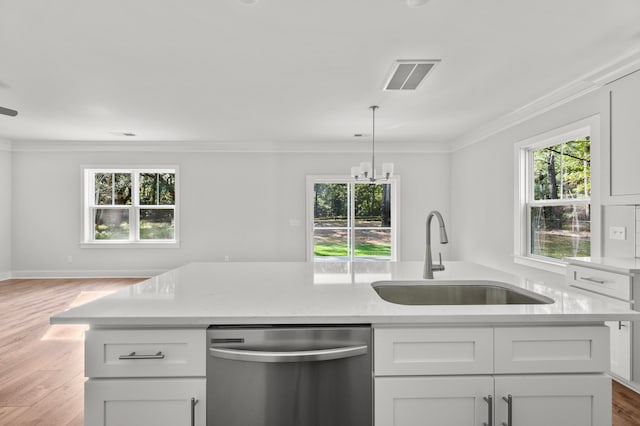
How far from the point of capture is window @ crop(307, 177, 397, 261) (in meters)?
6.65

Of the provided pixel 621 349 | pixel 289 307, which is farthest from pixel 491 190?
pixel 289 307

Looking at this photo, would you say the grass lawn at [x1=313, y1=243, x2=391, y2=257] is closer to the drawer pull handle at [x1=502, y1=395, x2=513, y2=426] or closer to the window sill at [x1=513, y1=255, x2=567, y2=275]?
the window sill at [x1=513, y1=255, x2=567, y2=275]

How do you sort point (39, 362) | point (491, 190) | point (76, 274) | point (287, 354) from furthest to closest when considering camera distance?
point (76, 274) → point (491, 190) → point (39, 362) → point (287, 354)

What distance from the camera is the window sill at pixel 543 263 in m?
3.77

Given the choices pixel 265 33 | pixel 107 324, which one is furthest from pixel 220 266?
pixel 265 33

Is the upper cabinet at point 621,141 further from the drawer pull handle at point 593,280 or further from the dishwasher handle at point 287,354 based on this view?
the dishwasher handle at point 287,354

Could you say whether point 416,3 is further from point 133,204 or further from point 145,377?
point 133,204

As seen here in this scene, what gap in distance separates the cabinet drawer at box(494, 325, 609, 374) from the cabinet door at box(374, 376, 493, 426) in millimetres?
108

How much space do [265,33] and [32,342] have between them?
344 centimetres

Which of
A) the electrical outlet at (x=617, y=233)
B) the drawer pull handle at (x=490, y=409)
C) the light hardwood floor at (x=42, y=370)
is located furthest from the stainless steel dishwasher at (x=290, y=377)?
the electrical outlet at (x=617, y=233)

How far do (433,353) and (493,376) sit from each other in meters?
0.21

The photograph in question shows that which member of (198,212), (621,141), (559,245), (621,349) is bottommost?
(621,349)

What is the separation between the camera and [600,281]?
2.41 meters

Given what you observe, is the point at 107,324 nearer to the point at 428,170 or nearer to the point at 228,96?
the point at 228,96
